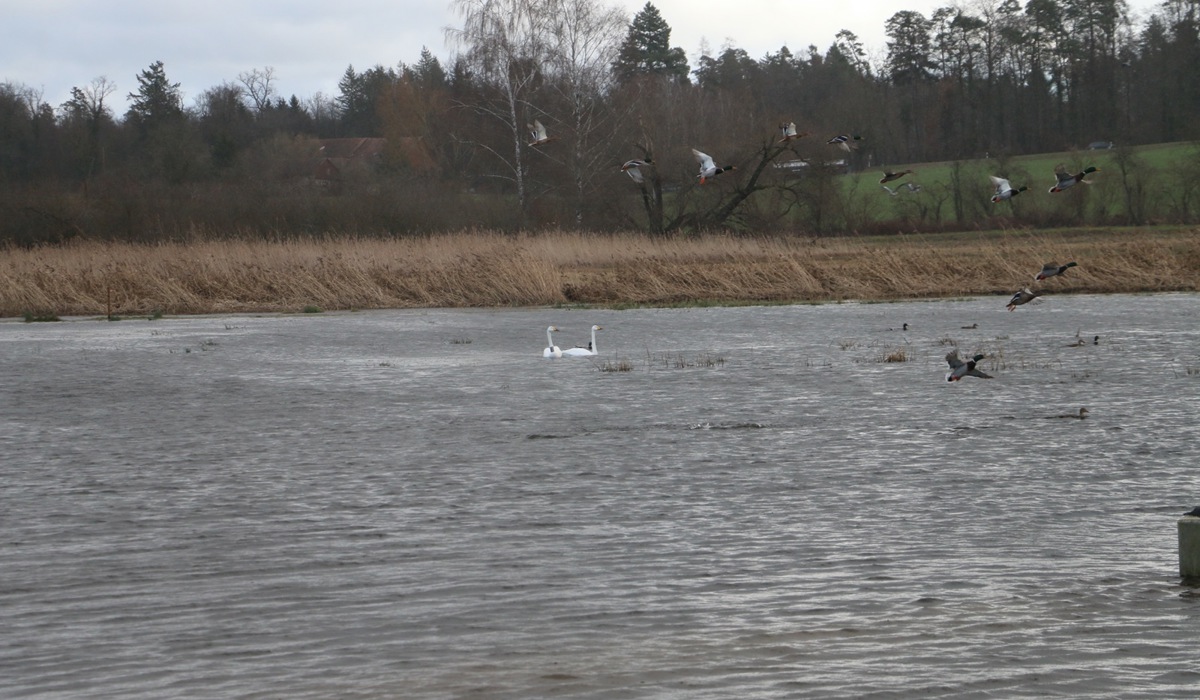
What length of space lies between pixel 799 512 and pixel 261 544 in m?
3.22

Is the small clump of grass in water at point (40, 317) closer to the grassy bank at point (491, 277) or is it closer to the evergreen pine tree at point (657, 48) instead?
the grassy bank at point (491, 277)

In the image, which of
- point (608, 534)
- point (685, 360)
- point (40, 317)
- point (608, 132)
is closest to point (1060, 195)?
point (608, 132)

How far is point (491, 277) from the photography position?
101ft

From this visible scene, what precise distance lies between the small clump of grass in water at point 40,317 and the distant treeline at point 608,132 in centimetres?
854

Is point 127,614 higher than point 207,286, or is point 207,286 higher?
point 207,286

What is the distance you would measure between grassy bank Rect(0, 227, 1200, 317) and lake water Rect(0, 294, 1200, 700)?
13.5 m

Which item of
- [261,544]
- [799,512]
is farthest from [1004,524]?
[261,544]

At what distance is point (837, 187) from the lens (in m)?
50.0

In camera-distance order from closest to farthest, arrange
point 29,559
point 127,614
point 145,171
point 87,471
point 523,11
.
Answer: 1. point 127,614
2. point 29,559
3. point 87,471
4. point 523,11
5. point 145,171

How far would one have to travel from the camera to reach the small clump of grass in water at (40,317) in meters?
29.2

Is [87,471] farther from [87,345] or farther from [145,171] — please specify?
[145,171]

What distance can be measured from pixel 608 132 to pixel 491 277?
20.3 meters

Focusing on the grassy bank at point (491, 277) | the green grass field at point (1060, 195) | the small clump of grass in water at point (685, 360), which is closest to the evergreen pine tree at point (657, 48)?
the green grass field at point (1060, 195)

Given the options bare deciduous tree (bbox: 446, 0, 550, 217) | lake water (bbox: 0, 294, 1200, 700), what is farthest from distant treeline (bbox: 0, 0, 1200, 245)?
lake water (bbox: 0, 294, 1200, 700)
